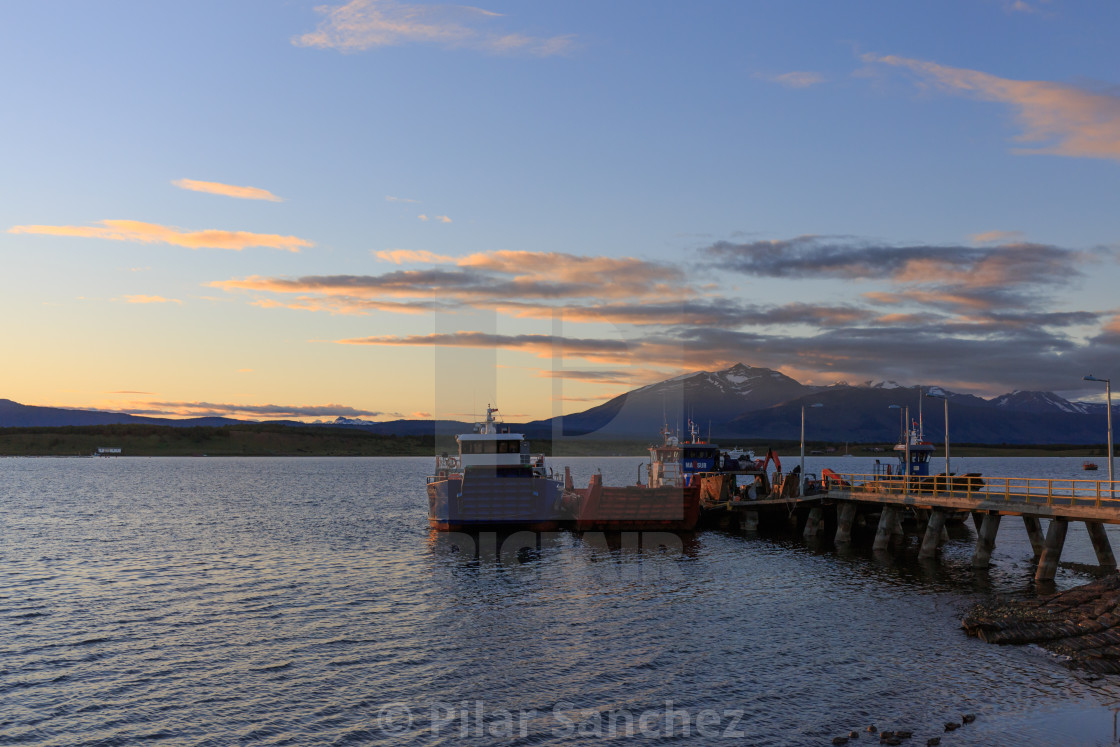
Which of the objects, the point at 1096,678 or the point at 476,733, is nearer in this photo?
the point at 476,733

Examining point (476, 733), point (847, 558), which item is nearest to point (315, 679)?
point (476, 733)

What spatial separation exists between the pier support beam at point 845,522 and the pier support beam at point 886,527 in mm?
3559

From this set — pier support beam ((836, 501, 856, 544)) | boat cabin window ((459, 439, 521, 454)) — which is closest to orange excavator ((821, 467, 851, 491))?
pier support beam ((836, 501, 856, 544))

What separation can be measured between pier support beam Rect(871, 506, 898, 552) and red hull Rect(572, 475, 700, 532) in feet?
41.8

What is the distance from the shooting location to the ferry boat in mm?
54062

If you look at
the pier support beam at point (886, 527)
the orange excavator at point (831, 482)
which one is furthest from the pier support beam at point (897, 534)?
the orange excavator at point (831, 482)

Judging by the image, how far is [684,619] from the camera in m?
32.0

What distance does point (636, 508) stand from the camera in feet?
191

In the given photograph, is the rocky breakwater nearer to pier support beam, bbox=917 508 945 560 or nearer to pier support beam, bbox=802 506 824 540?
pier support beam, bbox=917 508 945 560

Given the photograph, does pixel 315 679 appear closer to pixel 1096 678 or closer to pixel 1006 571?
pixel 1096 678

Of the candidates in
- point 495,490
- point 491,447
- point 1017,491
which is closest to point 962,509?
point 1017,491

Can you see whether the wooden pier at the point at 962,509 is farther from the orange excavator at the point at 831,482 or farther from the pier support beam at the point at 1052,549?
the orange excavator at the point at 831,482

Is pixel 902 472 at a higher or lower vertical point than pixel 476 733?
higher

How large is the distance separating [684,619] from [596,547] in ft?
70.5
